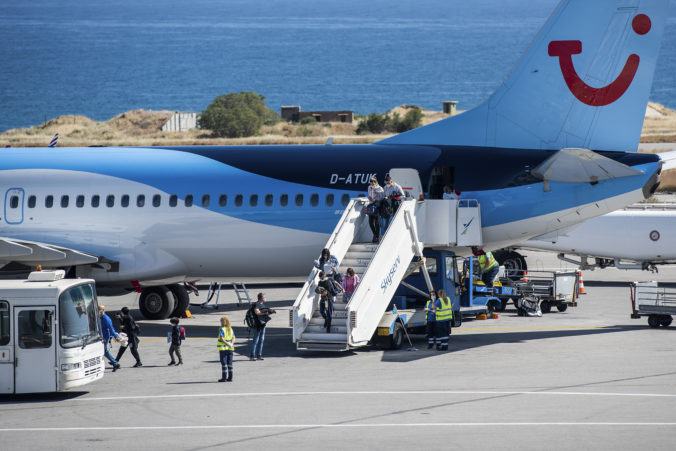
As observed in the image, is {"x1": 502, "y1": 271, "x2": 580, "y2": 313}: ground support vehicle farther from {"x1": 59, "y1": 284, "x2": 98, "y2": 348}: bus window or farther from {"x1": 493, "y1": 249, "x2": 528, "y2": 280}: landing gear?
{"x1": 59, "y1": 284, "x2": 98, "y2": 348}: bus window

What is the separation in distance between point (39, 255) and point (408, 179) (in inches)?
494

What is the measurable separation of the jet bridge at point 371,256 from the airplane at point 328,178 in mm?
871

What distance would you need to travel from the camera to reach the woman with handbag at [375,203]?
101ft

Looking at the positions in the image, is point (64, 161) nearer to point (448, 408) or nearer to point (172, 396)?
point (172, 396)

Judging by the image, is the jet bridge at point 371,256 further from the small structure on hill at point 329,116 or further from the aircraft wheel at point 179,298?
the small structure on hill at point 329,116

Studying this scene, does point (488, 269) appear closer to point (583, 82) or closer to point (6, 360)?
point (583, 82)

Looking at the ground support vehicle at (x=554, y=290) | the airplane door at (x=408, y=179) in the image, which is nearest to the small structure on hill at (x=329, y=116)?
the ground support vehicle at (x=554, y=290)

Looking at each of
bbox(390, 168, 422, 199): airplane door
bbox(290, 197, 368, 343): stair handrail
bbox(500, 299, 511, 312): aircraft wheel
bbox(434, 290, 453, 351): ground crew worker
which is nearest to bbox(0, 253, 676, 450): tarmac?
bbox(434, 290, 453, 351): ground crew worker

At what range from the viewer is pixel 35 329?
22906 mm

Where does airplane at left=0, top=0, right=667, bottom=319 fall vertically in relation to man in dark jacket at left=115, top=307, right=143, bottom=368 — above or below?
above

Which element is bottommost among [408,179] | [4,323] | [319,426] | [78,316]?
[319,426]

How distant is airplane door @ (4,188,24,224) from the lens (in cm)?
3453

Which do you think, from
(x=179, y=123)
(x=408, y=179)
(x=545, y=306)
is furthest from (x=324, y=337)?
(x=179, y=123)

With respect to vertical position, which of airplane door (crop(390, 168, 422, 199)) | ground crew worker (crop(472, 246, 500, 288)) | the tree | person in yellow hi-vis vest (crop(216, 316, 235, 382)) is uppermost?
the tree
